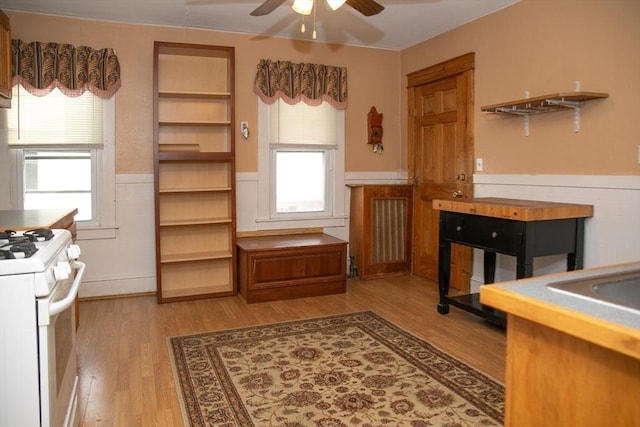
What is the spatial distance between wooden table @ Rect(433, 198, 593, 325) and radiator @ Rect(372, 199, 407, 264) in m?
1.31

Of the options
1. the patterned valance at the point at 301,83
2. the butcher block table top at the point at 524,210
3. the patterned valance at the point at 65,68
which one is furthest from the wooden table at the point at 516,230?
the patterned valance at the point at 65,68

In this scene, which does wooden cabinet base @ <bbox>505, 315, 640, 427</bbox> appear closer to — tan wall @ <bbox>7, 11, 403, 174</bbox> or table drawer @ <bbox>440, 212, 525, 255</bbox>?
table drawer @ <bbox>440, 212, 525, 255</bbox>

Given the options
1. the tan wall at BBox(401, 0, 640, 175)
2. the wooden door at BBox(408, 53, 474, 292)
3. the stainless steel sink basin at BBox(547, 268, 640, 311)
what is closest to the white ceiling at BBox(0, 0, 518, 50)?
the tan wall at BBox(401, 0, 640, 175)

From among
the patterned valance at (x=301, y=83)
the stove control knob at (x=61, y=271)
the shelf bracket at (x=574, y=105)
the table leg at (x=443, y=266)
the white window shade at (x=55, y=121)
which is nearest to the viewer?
the stove control knob at (x=61, y=271)

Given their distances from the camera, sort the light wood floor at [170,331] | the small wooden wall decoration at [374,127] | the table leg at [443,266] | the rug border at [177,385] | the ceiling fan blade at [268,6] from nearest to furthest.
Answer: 1. the rug border at [177,385]
2. the light wood floor at [170,331]
3. the ceiling fan blade at [268,6]
4. the table leg at [443,266]
5. the small wooden wall decoration at [374,127]

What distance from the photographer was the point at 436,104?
4.71 m

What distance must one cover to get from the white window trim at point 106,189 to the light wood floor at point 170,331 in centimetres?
61

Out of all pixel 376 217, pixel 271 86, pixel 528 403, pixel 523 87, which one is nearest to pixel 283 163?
pixel 271 86

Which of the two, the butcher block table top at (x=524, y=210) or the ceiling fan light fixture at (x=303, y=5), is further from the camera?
the butcher block table top at (x=524, y=210)

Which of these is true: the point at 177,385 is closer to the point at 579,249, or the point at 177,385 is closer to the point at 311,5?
the point at 311,5

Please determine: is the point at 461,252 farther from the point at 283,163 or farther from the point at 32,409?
the point at 32,409

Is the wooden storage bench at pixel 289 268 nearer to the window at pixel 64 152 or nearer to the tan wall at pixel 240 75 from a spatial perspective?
the tan wall at pixel 240 75

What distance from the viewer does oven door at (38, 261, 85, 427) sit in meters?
1.42

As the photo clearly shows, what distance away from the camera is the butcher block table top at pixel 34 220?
Result: 95.0 inches
